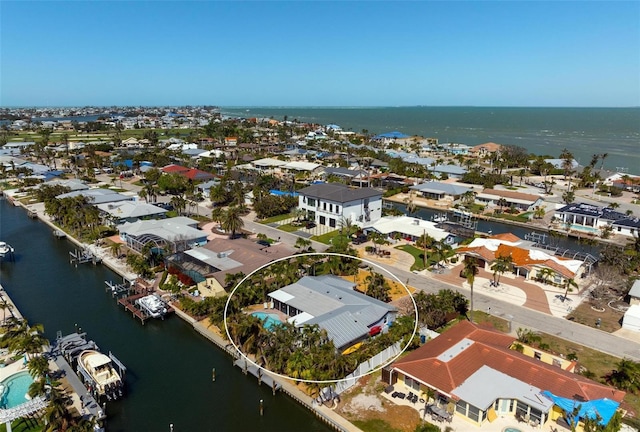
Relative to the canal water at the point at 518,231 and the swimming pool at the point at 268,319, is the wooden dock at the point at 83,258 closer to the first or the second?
the swimming pool at the point at 268,319

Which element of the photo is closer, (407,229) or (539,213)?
(407,229)

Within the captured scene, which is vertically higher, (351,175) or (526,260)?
(351,175)

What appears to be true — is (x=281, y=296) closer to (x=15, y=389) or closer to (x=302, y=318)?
(x=302, y=318)

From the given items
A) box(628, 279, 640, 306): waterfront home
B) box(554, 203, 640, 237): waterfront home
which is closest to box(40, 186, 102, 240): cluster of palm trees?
box(628, 279, 640, 306): waterfront home

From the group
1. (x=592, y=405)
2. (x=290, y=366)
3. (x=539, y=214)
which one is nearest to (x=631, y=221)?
(x=539, y=214)

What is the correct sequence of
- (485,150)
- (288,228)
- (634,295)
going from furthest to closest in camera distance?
(485,150), (288,228), (634,295)

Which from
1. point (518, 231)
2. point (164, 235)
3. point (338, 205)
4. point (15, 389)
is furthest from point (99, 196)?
point (518, 231)

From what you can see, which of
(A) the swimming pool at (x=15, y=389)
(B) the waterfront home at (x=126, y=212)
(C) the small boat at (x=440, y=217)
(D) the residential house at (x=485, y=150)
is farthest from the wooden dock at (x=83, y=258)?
(D) the residential house at (x=485, y=150)
